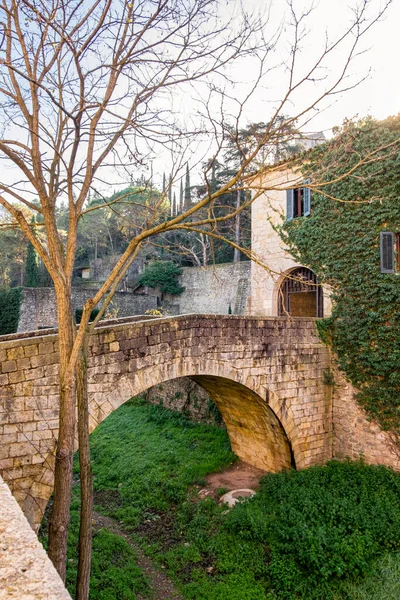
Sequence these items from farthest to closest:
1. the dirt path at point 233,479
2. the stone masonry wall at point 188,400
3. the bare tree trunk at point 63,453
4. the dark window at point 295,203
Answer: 1. the stone masonry wall at point 188,400
2. the dark window at point 295,203
3. the dirt path at point 233,479
4. the bare tree trunk at point 63,453

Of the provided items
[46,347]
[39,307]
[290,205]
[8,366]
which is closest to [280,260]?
[290,205]

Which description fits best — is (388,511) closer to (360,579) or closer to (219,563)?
(360,579)

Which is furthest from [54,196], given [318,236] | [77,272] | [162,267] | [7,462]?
[77,272]

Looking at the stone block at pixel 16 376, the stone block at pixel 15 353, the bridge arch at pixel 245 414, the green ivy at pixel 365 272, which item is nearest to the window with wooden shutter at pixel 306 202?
the green ivy at pixel 365 272

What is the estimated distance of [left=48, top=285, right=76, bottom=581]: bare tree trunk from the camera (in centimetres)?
376

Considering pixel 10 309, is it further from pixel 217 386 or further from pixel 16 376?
pixel 16 376

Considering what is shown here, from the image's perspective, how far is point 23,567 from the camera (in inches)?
50.9

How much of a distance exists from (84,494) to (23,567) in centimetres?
302

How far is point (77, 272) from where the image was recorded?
30828 millimetres

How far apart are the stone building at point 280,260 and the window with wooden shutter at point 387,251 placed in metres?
1.74

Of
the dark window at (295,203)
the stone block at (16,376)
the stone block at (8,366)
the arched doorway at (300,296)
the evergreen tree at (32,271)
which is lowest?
the stone block at (16,376)

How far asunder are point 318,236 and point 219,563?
7.78m

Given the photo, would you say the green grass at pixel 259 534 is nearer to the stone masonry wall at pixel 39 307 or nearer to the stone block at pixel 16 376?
the stone block at pixel 16 376

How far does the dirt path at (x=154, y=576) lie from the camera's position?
239 inches
